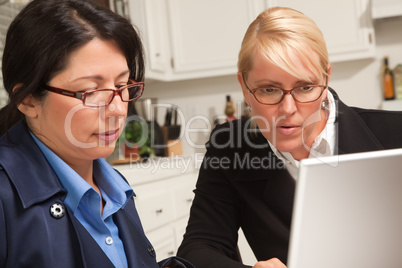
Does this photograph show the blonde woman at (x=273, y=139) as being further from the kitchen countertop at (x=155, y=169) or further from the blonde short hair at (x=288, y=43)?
the kitchen countertop at (x=155, y=169)

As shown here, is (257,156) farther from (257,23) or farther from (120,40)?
(120,40)

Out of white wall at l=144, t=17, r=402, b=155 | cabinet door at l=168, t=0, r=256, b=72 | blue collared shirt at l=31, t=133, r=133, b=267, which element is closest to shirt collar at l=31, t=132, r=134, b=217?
blue collared shirt at l=31, t=133, r=133, b=267

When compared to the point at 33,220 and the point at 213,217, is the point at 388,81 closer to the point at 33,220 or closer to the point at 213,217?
the point at 213,217

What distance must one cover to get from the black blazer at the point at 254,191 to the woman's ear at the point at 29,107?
45 cm

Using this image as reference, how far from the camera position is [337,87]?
3332 millimetres

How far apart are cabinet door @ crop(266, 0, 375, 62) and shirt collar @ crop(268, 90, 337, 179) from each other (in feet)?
6.73

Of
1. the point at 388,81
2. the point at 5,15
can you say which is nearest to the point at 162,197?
the point at 5,15

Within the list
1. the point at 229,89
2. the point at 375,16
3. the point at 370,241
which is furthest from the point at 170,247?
the point at 370,241

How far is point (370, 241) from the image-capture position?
2.00 feet

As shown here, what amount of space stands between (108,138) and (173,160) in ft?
6.87

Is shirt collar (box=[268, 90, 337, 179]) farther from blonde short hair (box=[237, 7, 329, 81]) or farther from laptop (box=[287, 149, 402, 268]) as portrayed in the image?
laptop (box=[287, 149, 402, 268])

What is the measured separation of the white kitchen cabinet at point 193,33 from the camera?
318 centimetres

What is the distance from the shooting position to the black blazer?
3.47 ft

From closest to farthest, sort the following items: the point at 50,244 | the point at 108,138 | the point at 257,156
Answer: the point at 50,244
the point at 108,138
the point at 257,156
